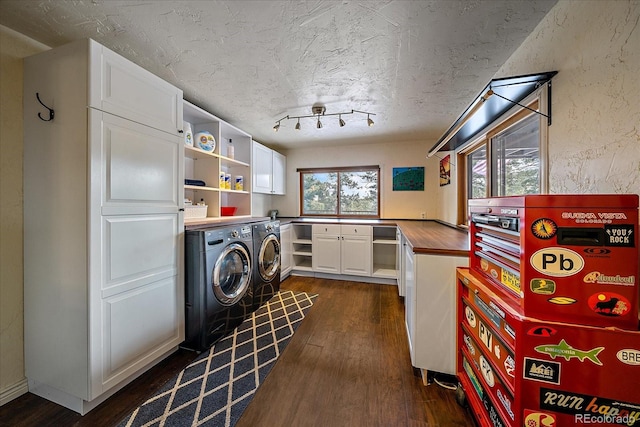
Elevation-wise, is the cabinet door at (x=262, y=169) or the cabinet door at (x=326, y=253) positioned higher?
the cabinet door at (x=262, y=169)

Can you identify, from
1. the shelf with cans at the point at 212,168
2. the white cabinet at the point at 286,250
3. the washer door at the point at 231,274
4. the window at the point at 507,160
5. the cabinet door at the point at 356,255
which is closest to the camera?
the window at the point at 507,160

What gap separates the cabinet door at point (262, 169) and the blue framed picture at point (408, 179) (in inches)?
80.3

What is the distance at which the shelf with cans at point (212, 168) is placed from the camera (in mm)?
2236

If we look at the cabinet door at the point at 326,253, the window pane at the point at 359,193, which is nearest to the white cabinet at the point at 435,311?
the cabinet door at the point at 326,253

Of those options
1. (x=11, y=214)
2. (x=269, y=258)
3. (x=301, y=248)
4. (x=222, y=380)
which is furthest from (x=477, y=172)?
(x=11, y=214)

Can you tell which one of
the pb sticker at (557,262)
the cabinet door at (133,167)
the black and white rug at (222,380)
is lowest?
the black and white rug at (222,380)

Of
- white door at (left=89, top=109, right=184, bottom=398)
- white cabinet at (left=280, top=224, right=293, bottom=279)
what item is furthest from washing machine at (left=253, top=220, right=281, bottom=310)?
white door at (left=89, top=109, right=184, bottom=398)

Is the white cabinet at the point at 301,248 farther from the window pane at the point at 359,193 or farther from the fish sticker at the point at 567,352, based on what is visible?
the fish sticker at the point at 567,352

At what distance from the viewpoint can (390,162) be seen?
12.6 ft

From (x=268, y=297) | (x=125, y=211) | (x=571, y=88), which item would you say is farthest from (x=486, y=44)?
(x=268, y=297)

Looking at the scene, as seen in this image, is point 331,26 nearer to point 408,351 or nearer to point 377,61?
point 377,61

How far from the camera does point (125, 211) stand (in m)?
1.41

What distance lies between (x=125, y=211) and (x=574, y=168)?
2380mm

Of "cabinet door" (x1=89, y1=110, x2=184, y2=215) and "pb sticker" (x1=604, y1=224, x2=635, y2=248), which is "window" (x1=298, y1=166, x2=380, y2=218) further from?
"pb sticker" (x1=604, y1=224, x2=635, y2=248)
